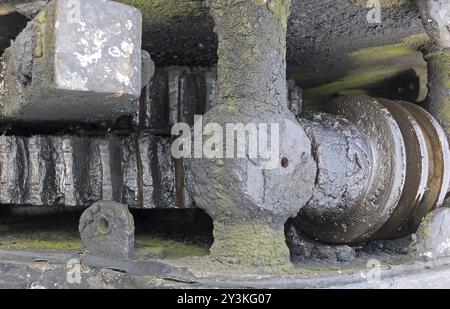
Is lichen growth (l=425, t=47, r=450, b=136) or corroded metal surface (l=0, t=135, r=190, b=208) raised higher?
lichen growth (l=425, t=47, r=450, b=136)

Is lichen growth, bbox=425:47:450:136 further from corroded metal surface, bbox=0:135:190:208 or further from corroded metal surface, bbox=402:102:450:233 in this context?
corroded metal surface, bbox=0:135:190:208

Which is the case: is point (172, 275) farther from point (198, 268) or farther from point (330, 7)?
point (330, 7)

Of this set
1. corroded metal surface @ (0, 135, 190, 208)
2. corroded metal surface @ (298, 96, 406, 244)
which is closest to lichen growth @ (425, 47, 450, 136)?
corroded metal surface @ (298, 96, 406, 244)

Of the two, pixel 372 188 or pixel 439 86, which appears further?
pixel 439 86

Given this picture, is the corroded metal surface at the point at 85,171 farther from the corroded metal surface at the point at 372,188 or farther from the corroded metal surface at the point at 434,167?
the corroded metal surface at the point at 434,167

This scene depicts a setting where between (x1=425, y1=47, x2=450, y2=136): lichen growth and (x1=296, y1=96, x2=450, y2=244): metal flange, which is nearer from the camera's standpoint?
(x1=296, y1=96, x2=450, y2=244): metal flange

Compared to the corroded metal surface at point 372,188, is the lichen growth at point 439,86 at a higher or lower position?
higher

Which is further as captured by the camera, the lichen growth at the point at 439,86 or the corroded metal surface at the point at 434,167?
the lichen growth at the point at 439,86

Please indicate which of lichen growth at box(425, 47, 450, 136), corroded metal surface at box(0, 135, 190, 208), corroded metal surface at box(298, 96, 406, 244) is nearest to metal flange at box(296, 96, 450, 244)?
corroded metal surface at box(298, 96, 406, 244)

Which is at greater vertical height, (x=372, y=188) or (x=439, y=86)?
Result: (x=439, y=86)

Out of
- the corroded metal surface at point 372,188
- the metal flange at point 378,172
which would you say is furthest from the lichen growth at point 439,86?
the corroded metal surface at point 372,188

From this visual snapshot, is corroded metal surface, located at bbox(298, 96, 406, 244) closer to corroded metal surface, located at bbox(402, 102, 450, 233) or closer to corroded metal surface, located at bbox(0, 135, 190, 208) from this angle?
corroded metal surface, located at bbox(402, 102, 450, 233)

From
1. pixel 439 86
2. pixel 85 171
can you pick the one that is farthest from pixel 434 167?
pixel 85 171

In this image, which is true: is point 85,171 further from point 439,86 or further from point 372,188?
point 439,86
